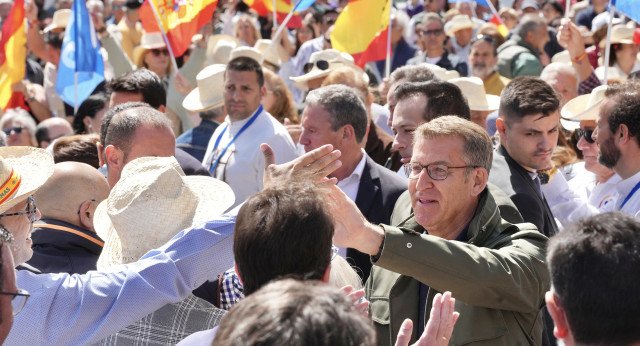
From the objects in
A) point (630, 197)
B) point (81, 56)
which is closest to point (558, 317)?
point (630, 197)

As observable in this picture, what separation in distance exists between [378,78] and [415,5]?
15.7 feet

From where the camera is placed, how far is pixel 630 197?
4.36 metres

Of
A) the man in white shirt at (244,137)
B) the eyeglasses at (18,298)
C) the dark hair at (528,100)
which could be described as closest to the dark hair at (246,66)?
the man in white shirt at (244,137)

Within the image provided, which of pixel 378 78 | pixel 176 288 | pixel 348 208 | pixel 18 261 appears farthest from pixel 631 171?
pixel 378 78

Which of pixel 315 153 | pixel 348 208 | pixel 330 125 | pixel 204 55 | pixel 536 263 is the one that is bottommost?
pixel 204 55

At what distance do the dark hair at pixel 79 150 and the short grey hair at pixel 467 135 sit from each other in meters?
2.96

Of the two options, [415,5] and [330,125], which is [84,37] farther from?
[415,5]

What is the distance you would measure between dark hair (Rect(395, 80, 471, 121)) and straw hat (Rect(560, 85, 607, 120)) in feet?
2.35

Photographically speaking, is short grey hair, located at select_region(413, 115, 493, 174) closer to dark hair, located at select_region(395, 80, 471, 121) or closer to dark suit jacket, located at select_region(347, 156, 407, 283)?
dark suit jacket, located at select_region(347, 156, 407, 283)

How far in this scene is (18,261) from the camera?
10.1 feet

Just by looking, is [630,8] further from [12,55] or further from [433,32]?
[12,55]

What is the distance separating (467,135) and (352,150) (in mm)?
1675

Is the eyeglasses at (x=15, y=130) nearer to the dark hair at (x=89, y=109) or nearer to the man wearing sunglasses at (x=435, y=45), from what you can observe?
the dark hair at (x=89, y=109)

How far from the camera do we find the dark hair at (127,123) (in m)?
4.96
